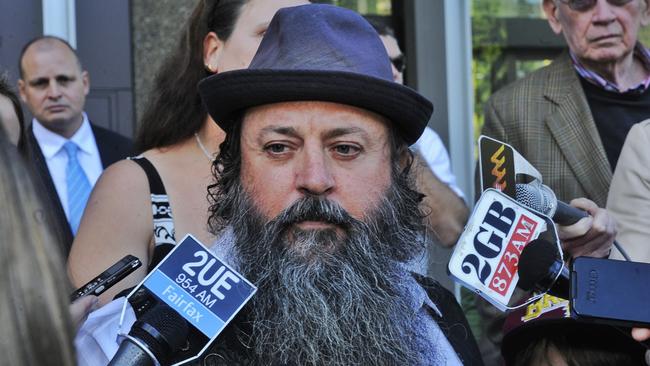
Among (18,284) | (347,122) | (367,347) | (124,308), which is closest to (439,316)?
(367,347)

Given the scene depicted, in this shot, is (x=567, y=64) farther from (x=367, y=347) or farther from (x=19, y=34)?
(x=19, y=34)

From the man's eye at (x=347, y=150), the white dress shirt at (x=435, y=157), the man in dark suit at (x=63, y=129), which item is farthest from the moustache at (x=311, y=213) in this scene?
the white dress shirt at (x=435, y=157)

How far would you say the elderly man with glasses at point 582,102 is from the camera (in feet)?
13.7

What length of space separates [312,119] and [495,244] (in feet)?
1.73

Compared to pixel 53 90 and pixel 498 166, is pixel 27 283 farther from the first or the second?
pixel 53 90

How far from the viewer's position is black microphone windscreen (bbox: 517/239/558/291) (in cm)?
237

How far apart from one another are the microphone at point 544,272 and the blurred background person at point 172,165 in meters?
1.11

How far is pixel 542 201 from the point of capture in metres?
2.68

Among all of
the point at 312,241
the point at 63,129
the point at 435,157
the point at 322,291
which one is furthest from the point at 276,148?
the point at 63,129

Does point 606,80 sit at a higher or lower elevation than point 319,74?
lower

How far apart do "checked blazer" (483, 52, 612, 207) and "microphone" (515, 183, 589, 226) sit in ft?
4.36

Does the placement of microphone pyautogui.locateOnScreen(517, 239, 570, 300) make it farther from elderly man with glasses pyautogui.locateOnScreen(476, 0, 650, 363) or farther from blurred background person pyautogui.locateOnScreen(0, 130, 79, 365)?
elderly man with glasses pyautogui.locateOnScreen(476, 0, 650, 363)

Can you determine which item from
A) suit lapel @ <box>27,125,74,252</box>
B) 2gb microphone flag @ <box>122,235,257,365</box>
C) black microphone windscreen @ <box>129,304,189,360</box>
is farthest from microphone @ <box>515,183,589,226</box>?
suit lapel @ <box>27,125,74,252</box>

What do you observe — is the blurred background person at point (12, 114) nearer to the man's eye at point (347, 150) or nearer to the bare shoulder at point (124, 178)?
the bare shoulder at point (124, 178)
